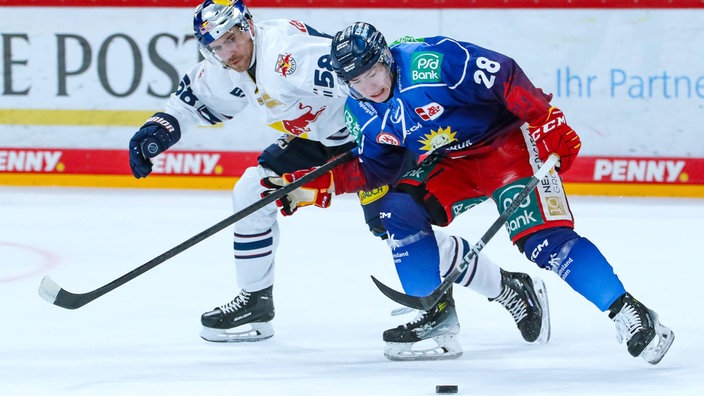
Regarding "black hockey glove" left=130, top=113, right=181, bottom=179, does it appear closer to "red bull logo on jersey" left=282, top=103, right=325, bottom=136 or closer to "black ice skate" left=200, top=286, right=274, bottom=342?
"red bull logo on jersey" left=282, top=103, right=325, bottom=136

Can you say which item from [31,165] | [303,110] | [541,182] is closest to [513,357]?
[541,182]

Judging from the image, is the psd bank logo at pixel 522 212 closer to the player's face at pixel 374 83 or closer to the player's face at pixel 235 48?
the player's face at pixel 374 83

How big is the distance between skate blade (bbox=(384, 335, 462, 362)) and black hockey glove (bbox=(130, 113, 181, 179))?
3.43ft

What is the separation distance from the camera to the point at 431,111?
362cm

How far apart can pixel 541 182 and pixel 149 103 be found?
3791 millimetres

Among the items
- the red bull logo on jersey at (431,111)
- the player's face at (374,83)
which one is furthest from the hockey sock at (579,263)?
the player's face at (374,83)

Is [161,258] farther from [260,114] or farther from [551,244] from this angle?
[551,244]

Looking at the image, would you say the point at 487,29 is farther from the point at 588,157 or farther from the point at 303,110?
the point at 303,110

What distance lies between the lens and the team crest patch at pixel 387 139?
374 centimetres

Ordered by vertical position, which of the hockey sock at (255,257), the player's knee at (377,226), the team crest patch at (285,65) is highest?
the team crest patch at (285,65)

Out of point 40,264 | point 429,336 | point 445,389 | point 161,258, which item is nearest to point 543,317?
point 429,336

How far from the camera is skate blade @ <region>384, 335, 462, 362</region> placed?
380 centimetres

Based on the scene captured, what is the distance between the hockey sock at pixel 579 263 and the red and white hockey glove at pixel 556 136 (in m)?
0.23

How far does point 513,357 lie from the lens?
150 inches
